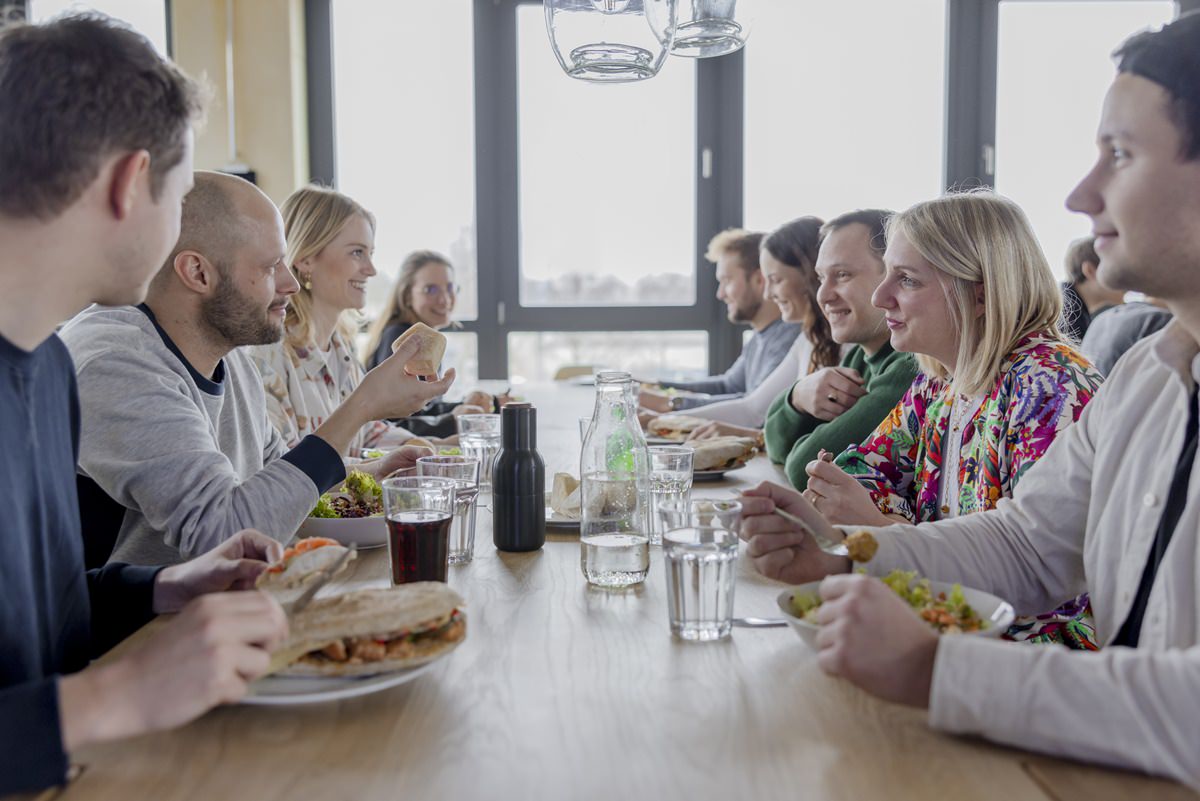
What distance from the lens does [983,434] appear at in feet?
5.96

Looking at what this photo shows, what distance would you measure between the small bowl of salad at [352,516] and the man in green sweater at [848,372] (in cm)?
105

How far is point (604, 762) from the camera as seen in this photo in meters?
0.87

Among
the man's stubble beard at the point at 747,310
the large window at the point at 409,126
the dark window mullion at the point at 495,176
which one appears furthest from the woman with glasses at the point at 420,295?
the man's stubble beard at the point at 747,310

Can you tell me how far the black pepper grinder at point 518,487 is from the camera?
162cm

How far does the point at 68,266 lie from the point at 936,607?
1.00 metres

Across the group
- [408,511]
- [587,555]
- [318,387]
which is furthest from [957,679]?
[318,387]

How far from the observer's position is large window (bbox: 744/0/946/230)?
19.4 feet

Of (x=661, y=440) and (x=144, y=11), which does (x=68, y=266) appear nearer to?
(x=661, y=440)

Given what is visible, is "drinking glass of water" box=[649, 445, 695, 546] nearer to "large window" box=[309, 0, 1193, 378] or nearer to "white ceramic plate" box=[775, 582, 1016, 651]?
"white ceramic plate" box=[775, 582, 1016, 651]

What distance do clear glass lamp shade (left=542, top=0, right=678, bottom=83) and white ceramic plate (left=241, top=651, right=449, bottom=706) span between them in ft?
4.13

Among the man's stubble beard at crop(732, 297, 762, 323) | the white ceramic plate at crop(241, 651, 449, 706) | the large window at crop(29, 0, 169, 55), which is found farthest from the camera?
the large window at crop(29, 0, 169, 55)

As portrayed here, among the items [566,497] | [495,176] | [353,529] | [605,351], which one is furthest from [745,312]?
[353,529]

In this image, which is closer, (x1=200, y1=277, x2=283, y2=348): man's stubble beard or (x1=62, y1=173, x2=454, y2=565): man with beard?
(x1=62, y1=173, x2=454, y2=565): man with beard

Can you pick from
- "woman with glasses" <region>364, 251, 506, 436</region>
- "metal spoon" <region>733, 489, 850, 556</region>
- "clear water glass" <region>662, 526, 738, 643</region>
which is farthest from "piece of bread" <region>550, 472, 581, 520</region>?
"woman with glasses" <region>364, 251, 506, 436</region>
